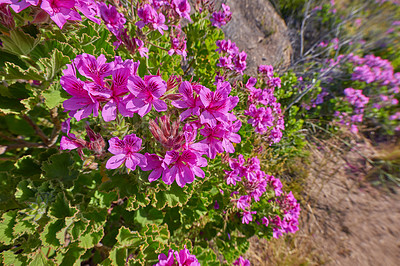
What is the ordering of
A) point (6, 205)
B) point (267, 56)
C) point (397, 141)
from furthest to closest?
1. point (397, 141)
2. point (267, 56)
3. point (6, 205)

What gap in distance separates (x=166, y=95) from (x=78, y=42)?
0.95m

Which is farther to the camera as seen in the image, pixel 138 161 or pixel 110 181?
pixel 110 181

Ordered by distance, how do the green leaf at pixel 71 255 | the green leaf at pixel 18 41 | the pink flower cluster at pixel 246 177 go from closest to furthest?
the green leaf at pixel 18 41
the green leaf at pixel 71 255
the pink flower cluster at pixel 246 177

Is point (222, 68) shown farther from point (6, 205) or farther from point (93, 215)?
point (6, 205)

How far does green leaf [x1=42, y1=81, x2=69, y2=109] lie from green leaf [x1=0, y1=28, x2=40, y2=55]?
24 cm

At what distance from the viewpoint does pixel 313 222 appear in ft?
13.0

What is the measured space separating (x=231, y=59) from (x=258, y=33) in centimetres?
348

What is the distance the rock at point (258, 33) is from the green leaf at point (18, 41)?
3.90m

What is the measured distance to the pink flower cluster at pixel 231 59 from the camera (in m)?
2.14

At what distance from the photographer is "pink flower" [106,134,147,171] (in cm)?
102

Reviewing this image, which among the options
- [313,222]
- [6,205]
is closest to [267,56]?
[313,222]

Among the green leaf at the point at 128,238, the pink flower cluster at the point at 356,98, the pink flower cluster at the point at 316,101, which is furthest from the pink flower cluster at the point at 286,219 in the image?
the pink flower cluster at the point at 356,98

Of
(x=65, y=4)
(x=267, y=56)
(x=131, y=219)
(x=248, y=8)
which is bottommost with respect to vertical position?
(x=131, y=219)

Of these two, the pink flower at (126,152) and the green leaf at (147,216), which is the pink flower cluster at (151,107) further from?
the green leaf at (147,216)
